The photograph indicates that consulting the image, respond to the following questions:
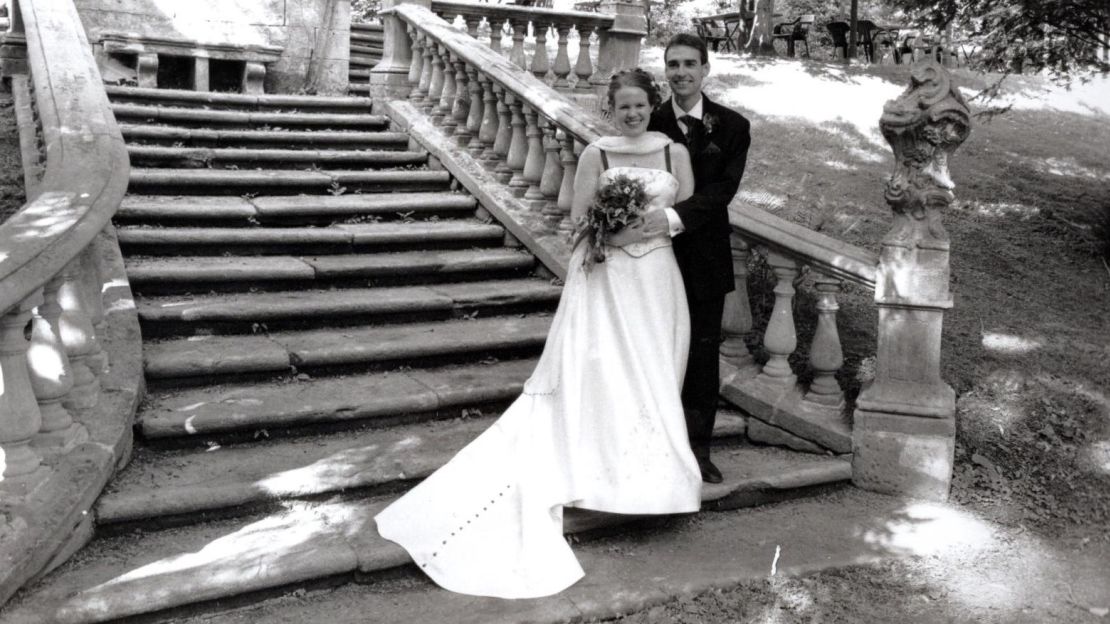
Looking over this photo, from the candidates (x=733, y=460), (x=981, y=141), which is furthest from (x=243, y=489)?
(x=981, y=141)

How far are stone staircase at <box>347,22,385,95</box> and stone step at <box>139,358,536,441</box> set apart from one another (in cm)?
634

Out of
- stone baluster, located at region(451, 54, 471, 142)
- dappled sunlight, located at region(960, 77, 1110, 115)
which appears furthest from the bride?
dappled sunlight, located at region(960, 77, 1110, 115)

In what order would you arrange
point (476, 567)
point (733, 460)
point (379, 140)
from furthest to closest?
point (379, 140), point (733, 460), point (476, 567)

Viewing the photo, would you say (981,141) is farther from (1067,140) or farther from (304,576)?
(304,576)

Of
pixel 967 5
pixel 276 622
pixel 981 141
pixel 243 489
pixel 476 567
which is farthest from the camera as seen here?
pixel 981 141

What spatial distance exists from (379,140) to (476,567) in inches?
196

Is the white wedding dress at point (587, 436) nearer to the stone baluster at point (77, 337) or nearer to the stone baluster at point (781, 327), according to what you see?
the stone baluster at point (781, 327)

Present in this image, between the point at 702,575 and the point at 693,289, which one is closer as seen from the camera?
the point at 702,575

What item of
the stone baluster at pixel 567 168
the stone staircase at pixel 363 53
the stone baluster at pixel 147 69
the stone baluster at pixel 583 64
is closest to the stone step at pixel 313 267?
the stone baluster at pixel 567 168

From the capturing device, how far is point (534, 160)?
21.8 feet

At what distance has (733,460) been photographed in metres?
4.77

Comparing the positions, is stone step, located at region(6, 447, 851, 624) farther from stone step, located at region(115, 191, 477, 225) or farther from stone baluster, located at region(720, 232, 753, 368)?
stone step, located at region(115, 191, 477, 225)

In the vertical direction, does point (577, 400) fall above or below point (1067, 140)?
below

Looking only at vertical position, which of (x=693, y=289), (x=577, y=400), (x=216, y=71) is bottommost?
(x=577, y=400)
